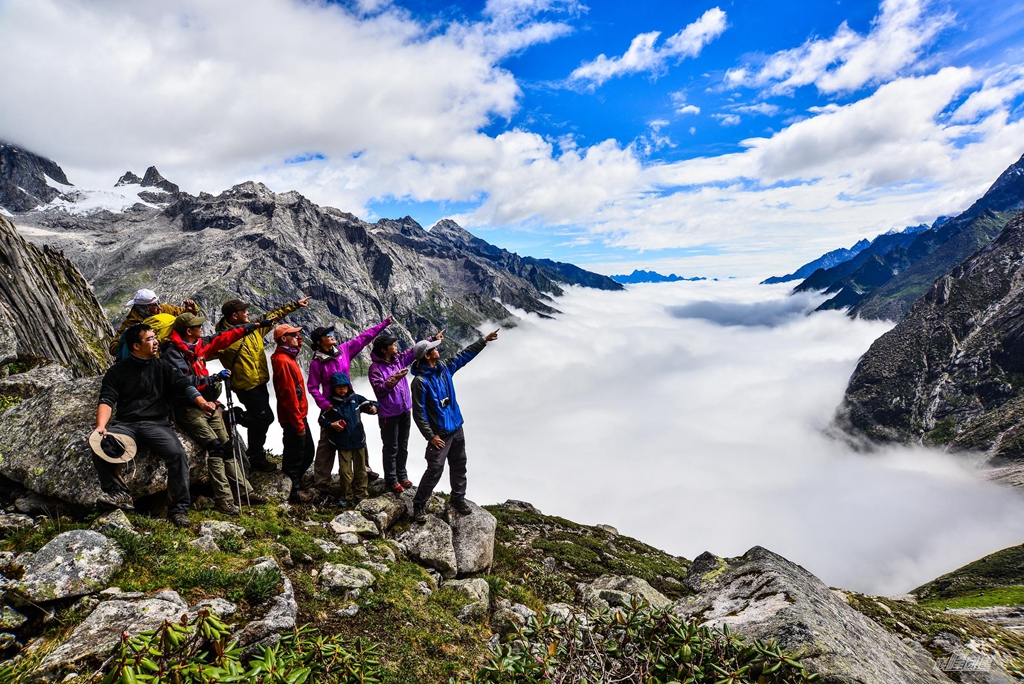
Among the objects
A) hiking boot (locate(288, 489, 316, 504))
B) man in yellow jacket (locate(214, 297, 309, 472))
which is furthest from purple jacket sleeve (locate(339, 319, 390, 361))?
hiking boot (locate(288, 489, 316, 504))

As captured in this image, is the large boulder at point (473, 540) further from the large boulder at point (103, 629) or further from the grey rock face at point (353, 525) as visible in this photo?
the large boulder at point (103, 629)

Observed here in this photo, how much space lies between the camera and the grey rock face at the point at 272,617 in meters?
5.55

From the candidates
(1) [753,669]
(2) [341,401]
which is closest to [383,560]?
(2) [341,401]

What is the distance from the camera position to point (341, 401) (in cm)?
1278

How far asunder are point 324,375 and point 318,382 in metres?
0.27

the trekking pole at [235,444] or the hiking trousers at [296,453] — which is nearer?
the trekking pole at [235,444]

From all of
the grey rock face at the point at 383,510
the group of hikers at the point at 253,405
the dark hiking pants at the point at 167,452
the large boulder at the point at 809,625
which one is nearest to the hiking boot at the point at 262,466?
the group of hikers at the point at 253,405

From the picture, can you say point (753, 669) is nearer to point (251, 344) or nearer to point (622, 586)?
point (622, 586)

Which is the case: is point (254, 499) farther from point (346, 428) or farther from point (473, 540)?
point (473, 540)

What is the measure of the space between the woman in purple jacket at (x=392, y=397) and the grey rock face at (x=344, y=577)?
4.48m

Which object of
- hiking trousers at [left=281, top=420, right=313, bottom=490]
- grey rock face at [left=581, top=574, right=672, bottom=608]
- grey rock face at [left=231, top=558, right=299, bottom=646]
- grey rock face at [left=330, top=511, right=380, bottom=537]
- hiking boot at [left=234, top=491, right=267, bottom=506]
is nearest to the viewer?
grey rock face at [left=231, top=558, right=299, bottom=646]

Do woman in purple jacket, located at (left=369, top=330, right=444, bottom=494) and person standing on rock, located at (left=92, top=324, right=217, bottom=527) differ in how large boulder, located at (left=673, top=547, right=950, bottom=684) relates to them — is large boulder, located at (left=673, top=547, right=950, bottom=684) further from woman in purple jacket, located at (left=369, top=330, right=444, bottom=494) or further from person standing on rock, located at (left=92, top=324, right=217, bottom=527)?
person standing on rock, located at (left=92, top=324, right=217, bottom=527)

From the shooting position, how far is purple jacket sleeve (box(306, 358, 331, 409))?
12.4 m

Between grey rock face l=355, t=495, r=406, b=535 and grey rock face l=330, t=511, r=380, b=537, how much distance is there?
23 cm
